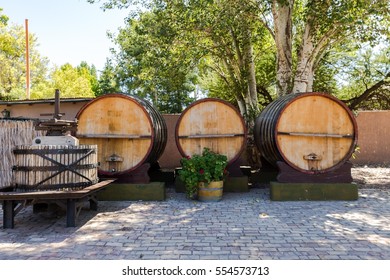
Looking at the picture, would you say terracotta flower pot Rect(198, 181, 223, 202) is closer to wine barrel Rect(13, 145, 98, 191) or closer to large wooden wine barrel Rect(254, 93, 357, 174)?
large wooden wine barrel Rect(254, 93, 357, 174)

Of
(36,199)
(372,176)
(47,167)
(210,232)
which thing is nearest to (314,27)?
(372,176)

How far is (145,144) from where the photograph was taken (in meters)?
6.21

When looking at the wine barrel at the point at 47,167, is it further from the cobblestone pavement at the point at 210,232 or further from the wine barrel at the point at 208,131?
the wine barrel at the point at 208,131

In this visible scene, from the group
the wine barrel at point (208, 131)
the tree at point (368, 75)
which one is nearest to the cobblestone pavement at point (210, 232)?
the wine barrel at point (208, 131)

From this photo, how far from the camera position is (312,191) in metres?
6.00

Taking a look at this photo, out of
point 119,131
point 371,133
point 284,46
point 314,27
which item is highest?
point 314,27

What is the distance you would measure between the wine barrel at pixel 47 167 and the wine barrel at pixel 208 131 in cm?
249

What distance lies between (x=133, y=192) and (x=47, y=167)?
1939 mm

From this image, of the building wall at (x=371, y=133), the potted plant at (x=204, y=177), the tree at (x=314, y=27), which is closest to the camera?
the potted plant at (x=204, y=177)

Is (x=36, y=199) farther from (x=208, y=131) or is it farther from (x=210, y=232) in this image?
(x=208, y=131)

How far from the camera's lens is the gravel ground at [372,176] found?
303 inches

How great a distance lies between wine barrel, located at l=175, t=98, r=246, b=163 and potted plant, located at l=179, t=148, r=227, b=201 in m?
0.65
